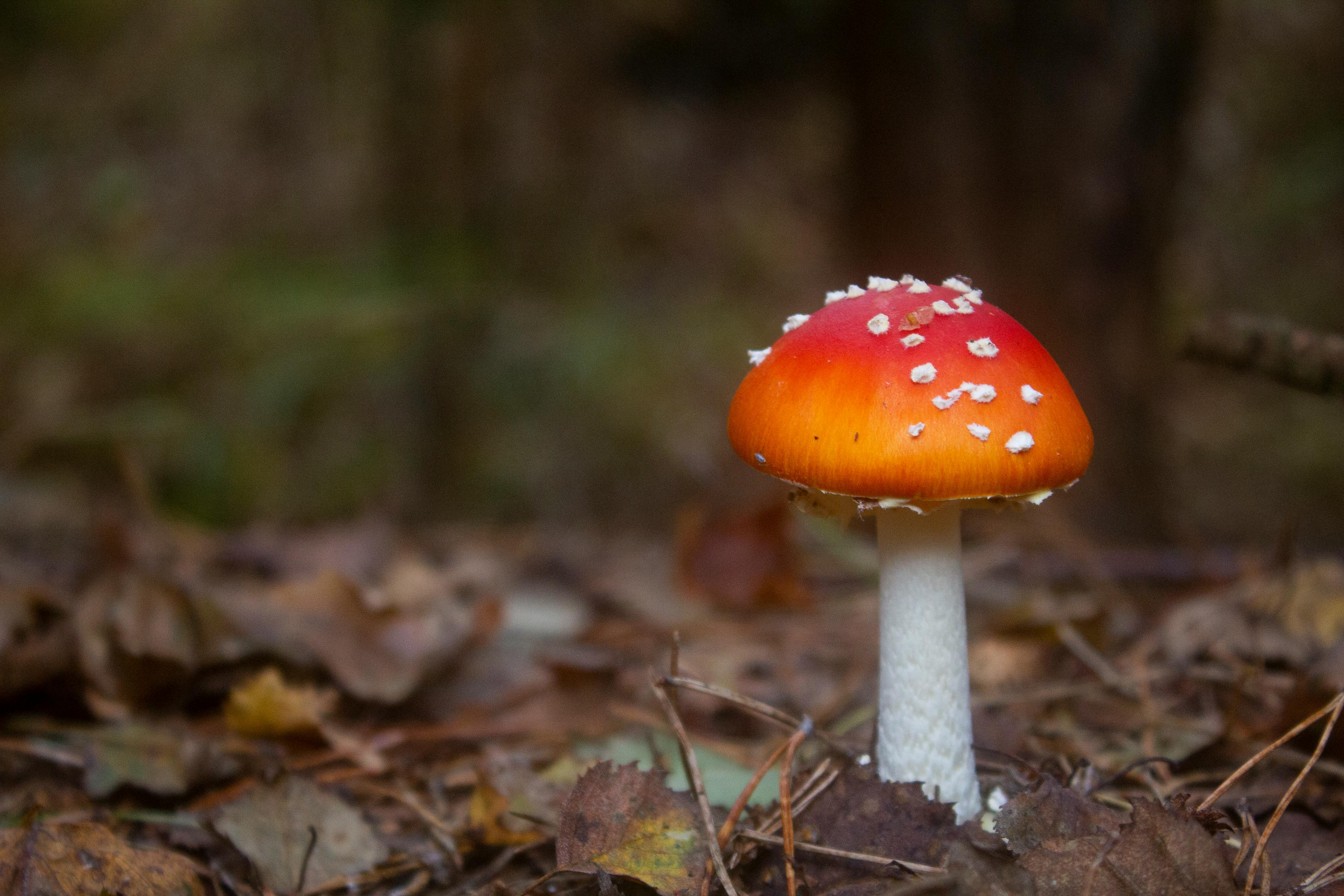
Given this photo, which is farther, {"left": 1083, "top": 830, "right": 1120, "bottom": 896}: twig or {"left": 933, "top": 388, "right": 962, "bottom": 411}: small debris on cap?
{"left": 933, "top": 388, "right": 962, "bottom": 411}: small debris on cap

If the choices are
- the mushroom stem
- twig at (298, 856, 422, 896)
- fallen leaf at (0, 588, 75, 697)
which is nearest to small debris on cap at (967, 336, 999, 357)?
the mushroom stem

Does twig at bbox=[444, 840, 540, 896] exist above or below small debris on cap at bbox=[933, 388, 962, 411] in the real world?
below

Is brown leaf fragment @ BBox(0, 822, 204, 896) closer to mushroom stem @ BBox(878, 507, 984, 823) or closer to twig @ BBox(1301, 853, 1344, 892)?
mushroom stem @ BBox(878, 507, 984, 823)

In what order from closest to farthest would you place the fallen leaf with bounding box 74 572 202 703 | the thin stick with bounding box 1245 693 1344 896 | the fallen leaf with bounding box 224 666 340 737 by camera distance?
the thin stick with bounding box 1245 693 1344 896 < the fallen leaf with bounding box 224 666 340 737 < the fallen leaf with bounding box 74 572 202 703

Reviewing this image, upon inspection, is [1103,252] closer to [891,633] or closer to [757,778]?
[891,633]

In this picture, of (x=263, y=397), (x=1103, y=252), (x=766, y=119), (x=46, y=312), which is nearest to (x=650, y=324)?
(x=766, y=119)

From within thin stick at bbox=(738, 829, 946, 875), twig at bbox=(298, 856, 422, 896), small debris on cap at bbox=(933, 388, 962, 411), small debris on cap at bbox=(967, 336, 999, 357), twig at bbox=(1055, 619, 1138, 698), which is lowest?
twig at bbox=(1055, 619, 1138, 698)
